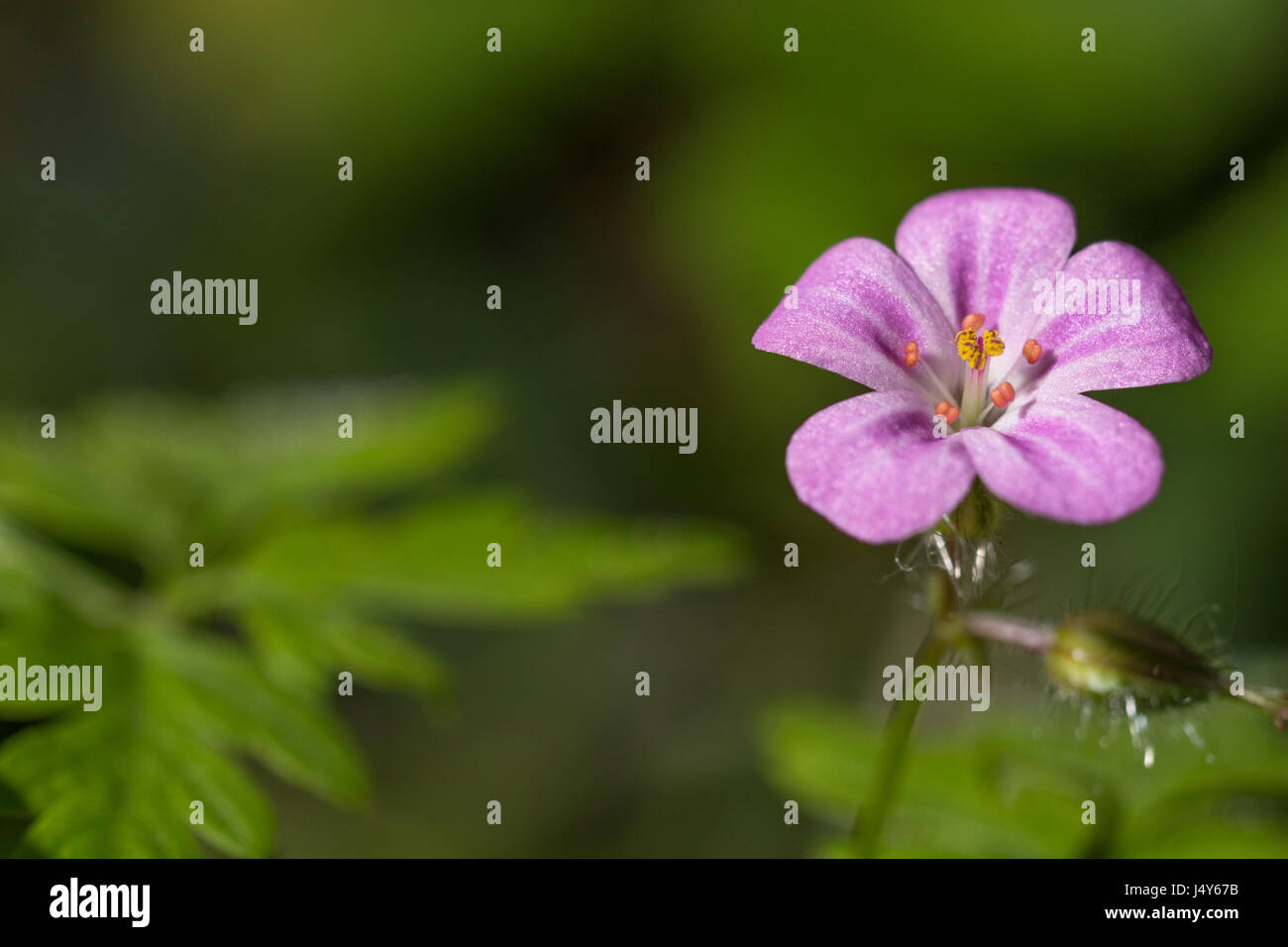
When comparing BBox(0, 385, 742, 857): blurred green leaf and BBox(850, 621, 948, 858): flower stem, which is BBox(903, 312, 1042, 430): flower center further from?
BBox(0, 385, 742, 857): blurred green leaf

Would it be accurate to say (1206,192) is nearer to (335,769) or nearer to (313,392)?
(313,392)

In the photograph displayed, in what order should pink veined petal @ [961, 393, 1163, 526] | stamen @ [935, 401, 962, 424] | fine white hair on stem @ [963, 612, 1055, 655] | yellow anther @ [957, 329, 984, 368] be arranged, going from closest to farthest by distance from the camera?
pink veined petal @ [961, 393, 1163, 526] → fine white hair on stem @ [963, 612, 1055, 655] → stamen @ [935, 401, 962, 424] → yellow anther @ [957, 329, 984, 368]

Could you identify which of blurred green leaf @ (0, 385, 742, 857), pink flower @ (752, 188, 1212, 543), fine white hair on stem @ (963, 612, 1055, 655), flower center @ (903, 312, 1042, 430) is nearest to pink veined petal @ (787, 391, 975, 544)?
pink flower @ (752, 188, 1212, 543)

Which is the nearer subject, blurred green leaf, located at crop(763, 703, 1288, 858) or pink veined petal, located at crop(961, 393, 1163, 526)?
pink veined petal, located at crop(961, 393, 1163, 526)

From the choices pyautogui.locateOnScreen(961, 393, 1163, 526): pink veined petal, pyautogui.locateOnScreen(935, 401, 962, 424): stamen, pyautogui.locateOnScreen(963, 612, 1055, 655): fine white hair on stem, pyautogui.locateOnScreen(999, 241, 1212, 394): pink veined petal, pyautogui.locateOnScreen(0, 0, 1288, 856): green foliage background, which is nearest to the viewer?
pyautogui.locateOnScreen(961, 393, 1163, 526): pink veined petal

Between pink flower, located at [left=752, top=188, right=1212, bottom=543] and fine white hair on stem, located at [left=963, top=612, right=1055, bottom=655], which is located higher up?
pink flower, located at [left=752, top=188, right=1212, bottom=543]
